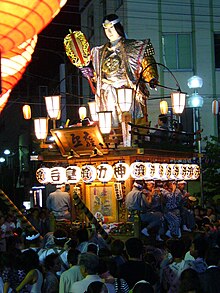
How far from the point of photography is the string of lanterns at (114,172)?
694 inches

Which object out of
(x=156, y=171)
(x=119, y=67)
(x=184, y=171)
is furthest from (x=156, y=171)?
(x=119, y=67)

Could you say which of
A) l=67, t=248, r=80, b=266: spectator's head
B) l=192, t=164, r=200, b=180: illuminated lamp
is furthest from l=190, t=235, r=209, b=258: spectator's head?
l=192, t=164, r=200, b=180: illuminated lamp

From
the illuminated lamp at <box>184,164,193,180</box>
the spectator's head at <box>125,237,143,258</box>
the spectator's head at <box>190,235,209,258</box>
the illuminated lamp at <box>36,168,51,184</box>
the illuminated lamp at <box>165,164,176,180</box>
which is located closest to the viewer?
the spectator's head at <box>125,237,143,258</box>

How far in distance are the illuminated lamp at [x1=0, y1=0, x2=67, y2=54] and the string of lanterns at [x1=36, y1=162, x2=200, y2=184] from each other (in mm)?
12634

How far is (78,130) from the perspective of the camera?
1809 centimetres

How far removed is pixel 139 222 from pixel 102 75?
6.34 meters

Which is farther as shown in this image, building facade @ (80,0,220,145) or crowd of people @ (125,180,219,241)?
building facade @ (80,0,220,145)

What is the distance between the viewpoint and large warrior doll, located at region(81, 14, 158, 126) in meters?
19.4

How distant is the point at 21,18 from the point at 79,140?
13.7 meters

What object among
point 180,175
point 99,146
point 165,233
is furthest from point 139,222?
point 180,175

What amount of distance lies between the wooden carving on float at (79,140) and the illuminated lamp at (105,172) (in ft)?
1.52

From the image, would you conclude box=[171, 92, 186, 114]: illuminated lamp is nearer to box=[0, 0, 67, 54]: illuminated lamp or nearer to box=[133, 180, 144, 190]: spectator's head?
box=[133, 180, 144, 190]: spectator's head

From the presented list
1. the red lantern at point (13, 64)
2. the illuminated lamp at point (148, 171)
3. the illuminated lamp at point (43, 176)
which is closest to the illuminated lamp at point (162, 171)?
the illuminated lamp at point (148, 171)

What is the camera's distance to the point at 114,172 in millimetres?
17750
